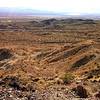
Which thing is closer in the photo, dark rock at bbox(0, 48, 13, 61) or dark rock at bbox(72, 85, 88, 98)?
dark rock at bbox(72, 85, 88, 98)

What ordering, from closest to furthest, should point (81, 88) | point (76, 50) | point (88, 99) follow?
1. point (88, 99)
2. point (81, 88)
3. point (76, 50)

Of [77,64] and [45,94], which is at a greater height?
[45,94]

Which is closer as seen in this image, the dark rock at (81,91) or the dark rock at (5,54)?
the dark rock at (81,91)

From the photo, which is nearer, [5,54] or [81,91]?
[81,91]

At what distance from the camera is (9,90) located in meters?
21.6

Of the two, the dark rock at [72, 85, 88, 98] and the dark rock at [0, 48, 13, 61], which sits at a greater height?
the dark rock at [72, 85, 88, 98]

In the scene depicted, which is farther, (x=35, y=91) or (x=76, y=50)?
(x=76, y=50)

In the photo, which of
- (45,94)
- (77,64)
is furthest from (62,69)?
(45,94)

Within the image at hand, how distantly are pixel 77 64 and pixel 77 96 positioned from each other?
19.4 metres

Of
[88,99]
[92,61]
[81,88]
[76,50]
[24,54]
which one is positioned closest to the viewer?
[88,99]

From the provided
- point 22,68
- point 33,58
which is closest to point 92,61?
point 22,68

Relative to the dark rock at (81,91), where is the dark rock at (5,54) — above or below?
below

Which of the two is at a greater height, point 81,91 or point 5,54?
point 81,91

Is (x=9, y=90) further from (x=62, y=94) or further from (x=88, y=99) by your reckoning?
(x=88, y=99)
